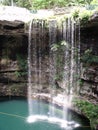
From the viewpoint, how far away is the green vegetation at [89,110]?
26.9ft

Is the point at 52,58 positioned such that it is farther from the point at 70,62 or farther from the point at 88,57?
the point at 88,57

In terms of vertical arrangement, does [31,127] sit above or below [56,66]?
below

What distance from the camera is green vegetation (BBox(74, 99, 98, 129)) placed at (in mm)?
8191

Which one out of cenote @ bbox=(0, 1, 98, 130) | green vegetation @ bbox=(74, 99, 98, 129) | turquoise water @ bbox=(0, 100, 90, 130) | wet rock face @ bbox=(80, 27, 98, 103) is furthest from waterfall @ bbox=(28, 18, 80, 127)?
green vegetation @ bbox=(74, 99, 98, 129)

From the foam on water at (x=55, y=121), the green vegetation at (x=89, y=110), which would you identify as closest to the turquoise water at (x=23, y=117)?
the foam on water at (x=55, y=121)

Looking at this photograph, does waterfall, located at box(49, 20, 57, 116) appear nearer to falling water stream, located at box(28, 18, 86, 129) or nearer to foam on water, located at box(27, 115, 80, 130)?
falling water stream, located at box(28, 18, 86, 129)

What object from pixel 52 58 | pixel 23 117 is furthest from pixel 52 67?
pixel 23 117

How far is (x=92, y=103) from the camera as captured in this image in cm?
918

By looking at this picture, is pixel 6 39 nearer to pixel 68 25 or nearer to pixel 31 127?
pixel 68 25

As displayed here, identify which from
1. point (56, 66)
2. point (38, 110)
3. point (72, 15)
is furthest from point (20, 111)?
point (72, 15)

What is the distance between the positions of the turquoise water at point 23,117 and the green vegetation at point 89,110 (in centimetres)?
39

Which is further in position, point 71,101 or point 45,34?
point 45,34

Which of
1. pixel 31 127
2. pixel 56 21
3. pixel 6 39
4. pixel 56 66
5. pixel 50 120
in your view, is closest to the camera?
pixel 31 127

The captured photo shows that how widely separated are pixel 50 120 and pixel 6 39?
5322mm
